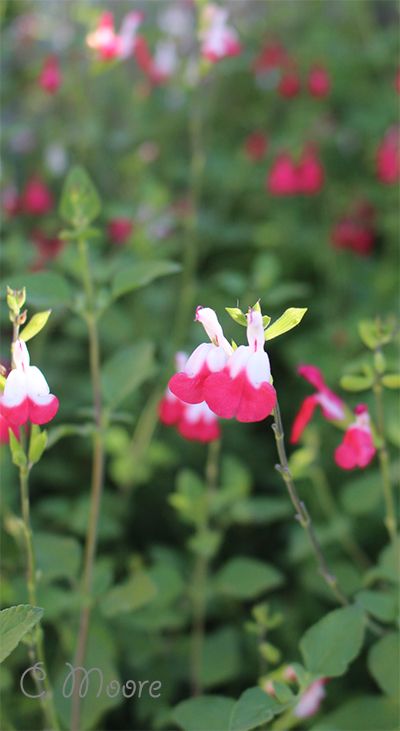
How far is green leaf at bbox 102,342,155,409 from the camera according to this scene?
1258 millimetres

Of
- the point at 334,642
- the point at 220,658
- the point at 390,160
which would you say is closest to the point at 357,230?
the point at 390,160

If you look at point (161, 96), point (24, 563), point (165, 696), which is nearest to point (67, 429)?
point (24, 563)

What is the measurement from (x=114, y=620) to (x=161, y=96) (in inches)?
88.0

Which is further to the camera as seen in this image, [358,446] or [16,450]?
[358,446]

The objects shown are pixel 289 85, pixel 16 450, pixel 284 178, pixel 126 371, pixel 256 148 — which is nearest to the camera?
pixel 16 450

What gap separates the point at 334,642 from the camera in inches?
38.0

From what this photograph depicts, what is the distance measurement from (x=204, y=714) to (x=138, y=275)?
0.59 m

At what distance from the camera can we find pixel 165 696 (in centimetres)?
Result: 135

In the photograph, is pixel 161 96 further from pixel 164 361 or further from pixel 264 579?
pixel 264 579

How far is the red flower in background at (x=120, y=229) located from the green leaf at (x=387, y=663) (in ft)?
4.76

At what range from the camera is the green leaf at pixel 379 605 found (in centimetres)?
106

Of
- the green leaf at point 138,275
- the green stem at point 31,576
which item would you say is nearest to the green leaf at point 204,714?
the green stem at point 31,576

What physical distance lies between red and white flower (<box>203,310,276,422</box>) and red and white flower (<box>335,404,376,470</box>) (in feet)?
0.89

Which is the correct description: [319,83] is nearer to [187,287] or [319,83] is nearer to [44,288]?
[187,287]
